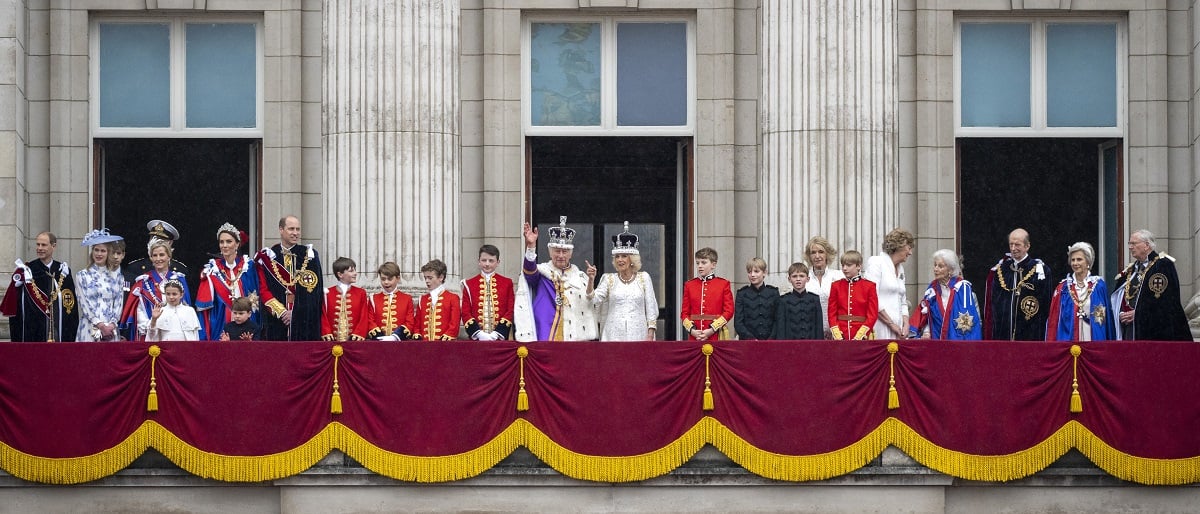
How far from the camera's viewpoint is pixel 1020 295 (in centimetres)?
2031

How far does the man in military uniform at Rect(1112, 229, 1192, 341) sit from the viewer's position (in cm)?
1966

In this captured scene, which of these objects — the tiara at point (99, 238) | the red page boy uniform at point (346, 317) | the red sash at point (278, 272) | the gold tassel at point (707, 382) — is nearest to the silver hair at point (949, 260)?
the gold tassel at point (707, 382)

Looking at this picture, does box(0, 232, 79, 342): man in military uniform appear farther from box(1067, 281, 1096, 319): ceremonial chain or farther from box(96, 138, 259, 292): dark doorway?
box(1067, 281, 1096, 319): ceremonial chain

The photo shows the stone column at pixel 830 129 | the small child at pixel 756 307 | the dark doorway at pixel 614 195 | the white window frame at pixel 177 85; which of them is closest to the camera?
the small child at pixel 756 307

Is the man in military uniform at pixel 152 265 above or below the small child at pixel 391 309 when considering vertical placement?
above

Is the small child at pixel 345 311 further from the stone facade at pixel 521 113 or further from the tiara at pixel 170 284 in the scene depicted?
the stone facade at pixel 521 113

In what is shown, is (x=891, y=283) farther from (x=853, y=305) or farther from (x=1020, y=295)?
(x=1020, y=295)

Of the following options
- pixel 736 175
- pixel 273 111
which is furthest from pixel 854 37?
pixel 273 111

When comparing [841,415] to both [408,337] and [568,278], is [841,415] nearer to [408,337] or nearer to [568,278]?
[568,278]

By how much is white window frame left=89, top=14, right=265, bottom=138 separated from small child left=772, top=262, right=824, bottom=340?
840 centimetres

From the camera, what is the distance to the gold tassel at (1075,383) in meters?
18.7

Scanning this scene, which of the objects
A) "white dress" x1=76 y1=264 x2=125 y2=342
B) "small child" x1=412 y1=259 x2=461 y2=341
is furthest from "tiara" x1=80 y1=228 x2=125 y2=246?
"small child" x1=412 y1=259 x2=461 y2=341

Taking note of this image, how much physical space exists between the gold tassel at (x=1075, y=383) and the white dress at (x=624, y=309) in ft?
14.8

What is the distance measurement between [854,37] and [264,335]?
27.0 feet
